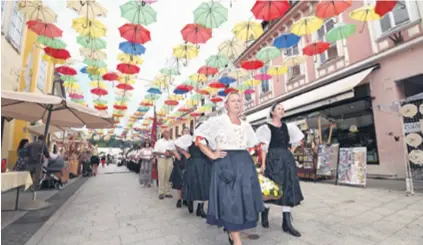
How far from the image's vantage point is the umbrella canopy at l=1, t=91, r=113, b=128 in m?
4.86

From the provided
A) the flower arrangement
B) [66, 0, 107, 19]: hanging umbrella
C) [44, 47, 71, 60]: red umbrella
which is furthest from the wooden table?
[44, 47, 71, 60]: red umbrella

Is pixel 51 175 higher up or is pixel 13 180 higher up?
pixel 13 180

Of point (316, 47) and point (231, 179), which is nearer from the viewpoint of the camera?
point (231, 179)

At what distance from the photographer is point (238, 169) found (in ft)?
8.55

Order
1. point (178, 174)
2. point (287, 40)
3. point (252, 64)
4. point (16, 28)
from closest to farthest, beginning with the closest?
point (178, 174), point (287, 40), point (252, 64), point (16, 28)

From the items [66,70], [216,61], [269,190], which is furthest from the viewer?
[66,70]

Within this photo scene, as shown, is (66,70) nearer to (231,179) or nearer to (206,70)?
(206,70)

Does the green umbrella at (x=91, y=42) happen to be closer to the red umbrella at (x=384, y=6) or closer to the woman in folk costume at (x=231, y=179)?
the woman in folk costume at (x=231, y=179)

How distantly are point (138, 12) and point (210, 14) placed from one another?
2.20 metres

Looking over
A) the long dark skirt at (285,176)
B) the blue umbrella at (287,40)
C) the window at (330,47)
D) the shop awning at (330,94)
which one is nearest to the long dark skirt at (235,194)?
the long dark skirt at (285,176)

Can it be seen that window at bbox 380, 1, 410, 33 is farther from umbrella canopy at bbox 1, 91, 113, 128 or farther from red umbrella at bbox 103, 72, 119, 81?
red umbrella at bbox 103, 72, 119, 81

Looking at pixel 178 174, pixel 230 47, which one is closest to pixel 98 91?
pixel 230 47

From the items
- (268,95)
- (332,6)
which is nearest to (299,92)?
(268,95)

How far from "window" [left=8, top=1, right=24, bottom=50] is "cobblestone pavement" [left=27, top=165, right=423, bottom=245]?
8.44 meters
